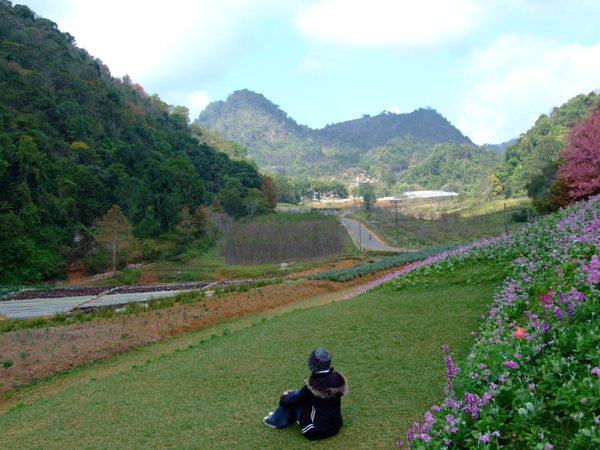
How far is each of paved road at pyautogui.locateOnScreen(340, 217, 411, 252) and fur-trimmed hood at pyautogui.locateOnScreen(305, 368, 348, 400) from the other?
33194mm

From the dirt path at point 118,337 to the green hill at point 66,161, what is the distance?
2547 cm

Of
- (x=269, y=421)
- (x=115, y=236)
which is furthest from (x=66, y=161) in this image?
(x=269, y=421)

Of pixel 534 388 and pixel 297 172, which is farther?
pixel 297 172

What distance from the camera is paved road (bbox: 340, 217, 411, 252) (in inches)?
1591

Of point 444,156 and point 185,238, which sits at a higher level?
point 444,156

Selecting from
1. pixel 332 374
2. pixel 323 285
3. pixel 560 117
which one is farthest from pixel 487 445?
pixel 560 117

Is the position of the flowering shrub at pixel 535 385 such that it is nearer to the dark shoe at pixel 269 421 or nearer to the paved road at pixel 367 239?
the dark shoe at pixel 269 421

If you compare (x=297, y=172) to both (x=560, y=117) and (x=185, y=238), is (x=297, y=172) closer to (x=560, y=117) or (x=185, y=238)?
(x=560, y=117)

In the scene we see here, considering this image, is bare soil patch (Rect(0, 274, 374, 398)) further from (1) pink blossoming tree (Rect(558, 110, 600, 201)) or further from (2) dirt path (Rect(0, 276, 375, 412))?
(1) pink blossoming tree (Rect(558, 110, 600, 201))

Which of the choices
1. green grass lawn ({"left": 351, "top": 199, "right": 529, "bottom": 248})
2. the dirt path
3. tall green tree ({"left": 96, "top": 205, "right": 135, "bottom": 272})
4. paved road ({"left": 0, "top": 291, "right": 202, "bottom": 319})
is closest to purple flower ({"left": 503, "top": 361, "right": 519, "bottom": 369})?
the dirt path

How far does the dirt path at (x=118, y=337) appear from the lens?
1005 centimetres

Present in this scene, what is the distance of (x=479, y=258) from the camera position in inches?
476

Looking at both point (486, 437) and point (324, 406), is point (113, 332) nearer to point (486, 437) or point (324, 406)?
point (324, 406)

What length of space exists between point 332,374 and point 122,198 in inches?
1716
